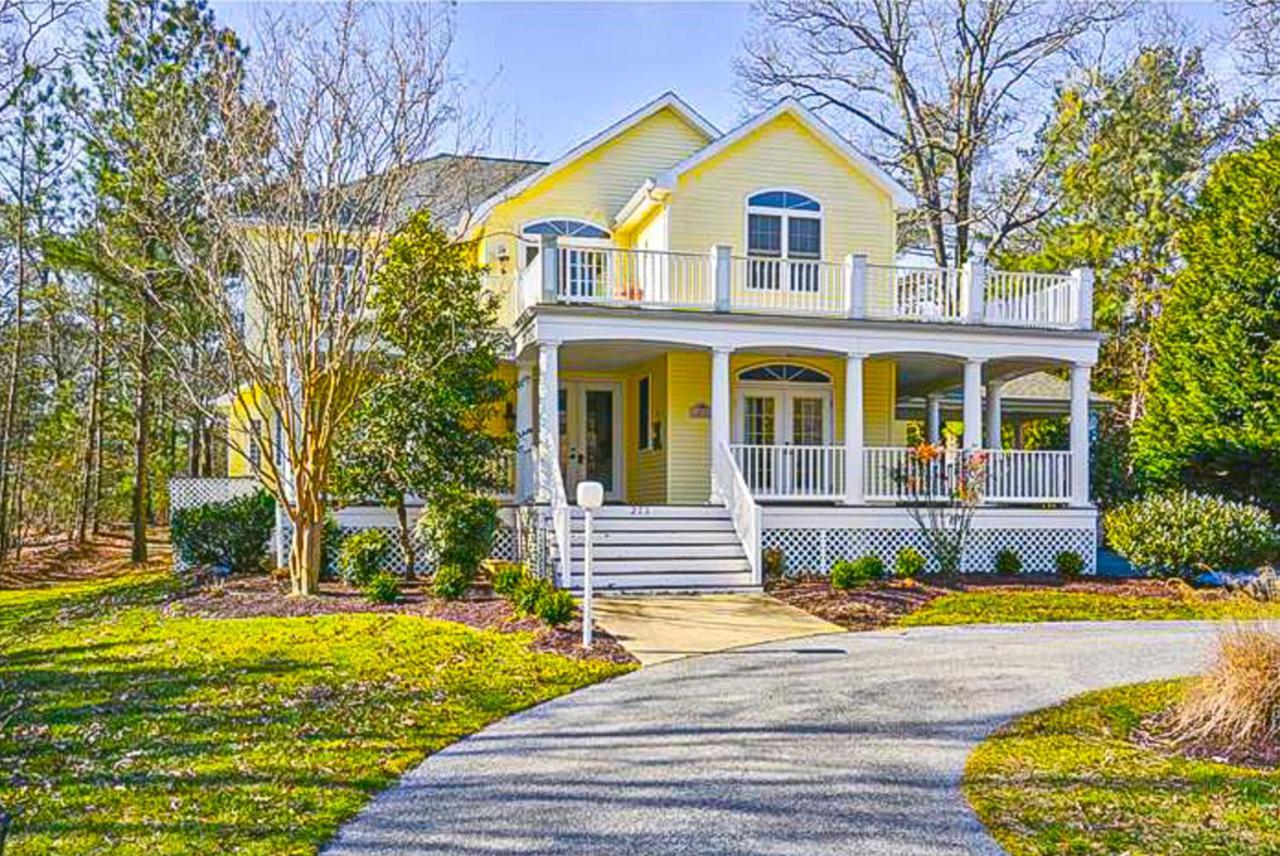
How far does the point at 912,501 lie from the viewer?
53.7 ft

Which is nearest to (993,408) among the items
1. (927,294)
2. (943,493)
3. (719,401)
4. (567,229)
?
(927,294)

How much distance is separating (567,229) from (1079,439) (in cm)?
952

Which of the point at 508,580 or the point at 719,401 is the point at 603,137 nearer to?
the point at 719,401

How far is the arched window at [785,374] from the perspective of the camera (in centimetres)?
1845

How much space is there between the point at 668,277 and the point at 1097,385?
19.5 m

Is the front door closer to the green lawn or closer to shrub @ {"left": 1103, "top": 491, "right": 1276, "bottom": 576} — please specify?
the green lawn

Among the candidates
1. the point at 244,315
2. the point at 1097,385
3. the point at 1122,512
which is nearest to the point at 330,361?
the point at 244,315

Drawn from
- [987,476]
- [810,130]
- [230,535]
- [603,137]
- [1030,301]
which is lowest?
[230,535]

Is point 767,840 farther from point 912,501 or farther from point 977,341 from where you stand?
point 977,341

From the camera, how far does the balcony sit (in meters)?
16.2

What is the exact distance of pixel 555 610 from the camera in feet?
34.2

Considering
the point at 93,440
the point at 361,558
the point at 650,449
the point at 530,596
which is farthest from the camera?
the point at 93,440

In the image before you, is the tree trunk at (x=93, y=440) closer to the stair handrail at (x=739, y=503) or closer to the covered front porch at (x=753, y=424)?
the covered front porch at (x=753, y=424)

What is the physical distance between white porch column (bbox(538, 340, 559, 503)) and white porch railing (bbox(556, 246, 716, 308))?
911 mm
